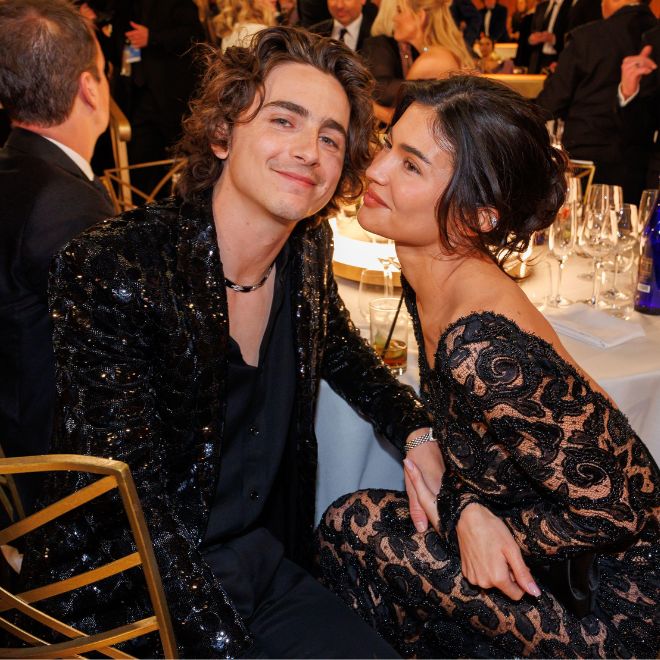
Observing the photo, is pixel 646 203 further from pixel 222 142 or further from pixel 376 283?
pixel 222 142

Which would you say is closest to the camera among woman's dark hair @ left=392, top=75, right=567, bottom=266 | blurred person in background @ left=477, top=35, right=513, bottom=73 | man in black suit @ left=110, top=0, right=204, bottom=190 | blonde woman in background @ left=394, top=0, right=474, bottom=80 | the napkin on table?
woman's dark hair @ left=392, top=75, right=567, bottom=266

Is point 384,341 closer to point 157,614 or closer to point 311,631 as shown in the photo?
point 311,631

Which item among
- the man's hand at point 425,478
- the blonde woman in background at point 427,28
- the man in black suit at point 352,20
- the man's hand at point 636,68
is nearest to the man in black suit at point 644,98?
the man's hand at point 636,68

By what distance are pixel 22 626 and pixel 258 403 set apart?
692 millimetres

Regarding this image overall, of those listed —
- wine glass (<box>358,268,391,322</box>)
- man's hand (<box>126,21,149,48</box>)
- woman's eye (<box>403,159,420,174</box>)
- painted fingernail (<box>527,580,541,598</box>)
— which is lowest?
painted fingernail (<box>527,580,541,598</box>)

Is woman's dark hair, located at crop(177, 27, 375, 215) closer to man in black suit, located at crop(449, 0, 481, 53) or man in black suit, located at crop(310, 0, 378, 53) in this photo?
man in black suit, located at crop(310, 0, 378, 53)

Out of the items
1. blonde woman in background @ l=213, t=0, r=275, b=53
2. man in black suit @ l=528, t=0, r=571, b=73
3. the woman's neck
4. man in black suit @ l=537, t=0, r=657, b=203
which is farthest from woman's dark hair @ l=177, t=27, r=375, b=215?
man in black suit @ l=528, t=0, r=571, b=73

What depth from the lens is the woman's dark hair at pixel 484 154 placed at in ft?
5.39

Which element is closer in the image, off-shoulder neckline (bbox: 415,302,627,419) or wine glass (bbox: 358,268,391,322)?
off-shoulder neckline (bbox: 415,302,627,419)

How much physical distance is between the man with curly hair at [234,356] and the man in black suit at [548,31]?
768 cm

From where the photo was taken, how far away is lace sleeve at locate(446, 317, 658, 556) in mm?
1430

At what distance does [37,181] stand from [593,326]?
1.67m

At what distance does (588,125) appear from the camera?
17.4 ft

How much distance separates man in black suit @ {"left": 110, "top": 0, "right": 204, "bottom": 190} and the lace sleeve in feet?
14.6
